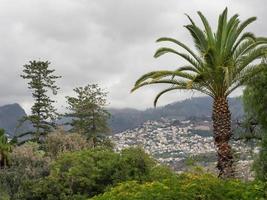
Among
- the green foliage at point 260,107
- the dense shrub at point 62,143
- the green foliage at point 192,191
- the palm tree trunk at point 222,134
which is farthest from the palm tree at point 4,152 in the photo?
the green foliage at point 192,191

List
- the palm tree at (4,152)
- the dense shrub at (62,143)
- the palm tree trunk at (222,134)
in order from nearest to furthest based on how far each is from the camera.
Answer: the palm tree trunk at (222,134)
the dense shrub at (62,143)
the palm tree at (4,152)

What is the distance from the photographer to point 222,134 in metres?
24.9

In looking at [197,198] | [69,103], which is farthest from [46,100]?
[197,198]

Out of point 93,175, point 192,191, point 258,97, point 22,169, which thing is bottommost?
point 93,175

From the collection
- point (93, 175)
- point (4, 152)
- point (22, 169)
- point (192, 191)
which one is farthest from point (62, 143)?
point (192, 191)

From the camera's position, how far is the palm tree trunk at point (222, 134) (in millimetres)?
24609

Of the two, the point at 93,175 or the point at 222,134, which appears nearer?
the point at 222,134

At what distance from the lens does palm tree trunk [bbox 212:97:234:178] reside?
2461 cm

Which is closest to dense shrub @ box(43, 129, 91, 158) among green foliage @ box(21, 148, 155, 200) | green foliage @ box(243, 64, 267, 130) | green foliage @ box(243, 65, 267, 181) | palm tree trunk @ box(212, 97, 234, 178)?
green foliage @ box(21, 148, 155, 200)

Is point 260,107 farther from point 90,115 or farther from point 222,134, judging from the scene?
point 90,115

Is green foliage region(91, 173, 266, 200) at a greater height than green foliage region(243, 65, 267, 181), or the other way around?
green foliage region(243, 65, 267, 181)

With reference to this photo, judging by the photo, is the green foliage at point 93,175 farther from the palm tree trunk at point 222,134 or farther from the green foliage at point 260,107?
the palm tree trunk at point 222,134

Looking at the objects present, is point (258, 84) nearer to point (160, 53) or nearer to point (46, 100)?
point (160, 53)

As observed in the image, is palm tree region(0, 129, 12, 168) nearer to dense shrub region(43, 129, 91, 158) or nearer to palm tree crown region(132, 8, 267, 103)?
dense shrub region(43, 129, 91, 158)
